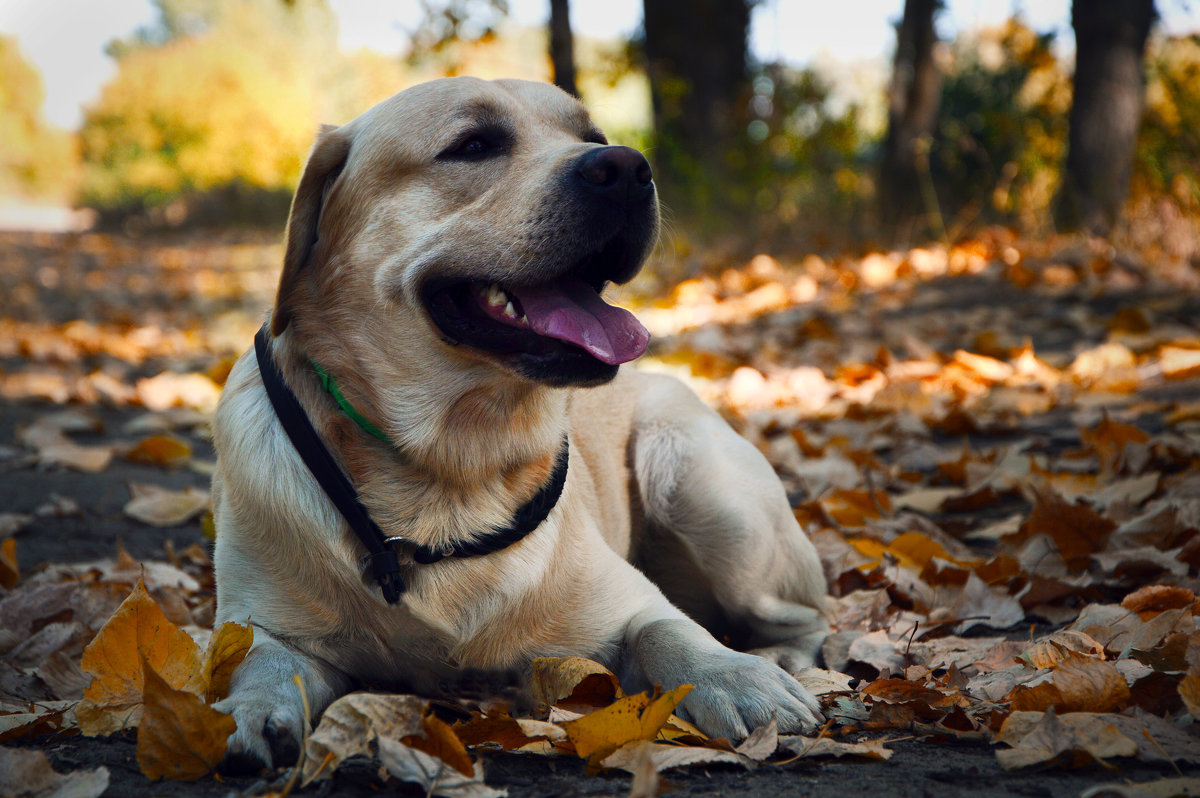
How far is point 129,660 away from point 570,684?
0.86 metres

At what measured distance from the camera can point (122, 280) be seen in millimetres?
14508

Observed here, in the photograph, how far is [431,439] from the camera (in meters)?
2.10

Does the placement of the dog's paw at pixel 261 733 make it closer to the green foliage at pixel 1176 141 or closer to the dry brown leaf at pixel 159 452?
the dry brown leaf at pixel 159 452

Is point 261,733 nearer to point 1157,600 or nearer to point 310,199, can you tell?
point 310,199

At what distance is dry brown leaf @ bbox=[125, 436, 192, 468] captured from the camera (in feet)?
13.8

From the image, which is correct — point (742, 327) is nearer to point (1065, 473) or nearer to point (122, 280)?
point (1065, 473)

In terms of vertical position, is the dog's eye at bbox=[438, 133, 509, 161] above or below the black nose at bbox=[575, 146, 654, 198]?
above

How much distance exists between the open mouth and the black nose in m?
0.16

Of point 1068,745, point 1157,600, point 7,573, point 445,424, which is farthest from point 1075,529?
point 7,573

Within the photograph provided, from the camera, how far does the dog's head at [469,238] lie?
7.00 ft

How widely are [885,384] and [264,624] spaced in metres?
3.87

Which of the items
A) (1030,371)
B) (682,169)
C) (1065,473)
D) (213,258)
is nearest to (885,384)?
(1030,371)

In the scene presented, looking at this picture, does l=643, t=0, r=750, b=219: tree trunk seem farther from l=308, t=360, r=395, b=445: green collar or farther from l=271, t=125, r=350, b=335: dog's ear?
l=308, t=360, r=395, b=445: green collar

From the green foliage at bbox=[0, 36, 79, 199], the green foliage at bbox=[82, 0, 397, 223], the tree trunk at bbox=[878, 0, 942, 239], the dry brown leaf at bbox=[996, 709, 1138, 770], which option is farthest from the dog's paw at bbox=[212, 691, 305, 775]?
the green foliage at bbox=[0, 36, 79, 199]
